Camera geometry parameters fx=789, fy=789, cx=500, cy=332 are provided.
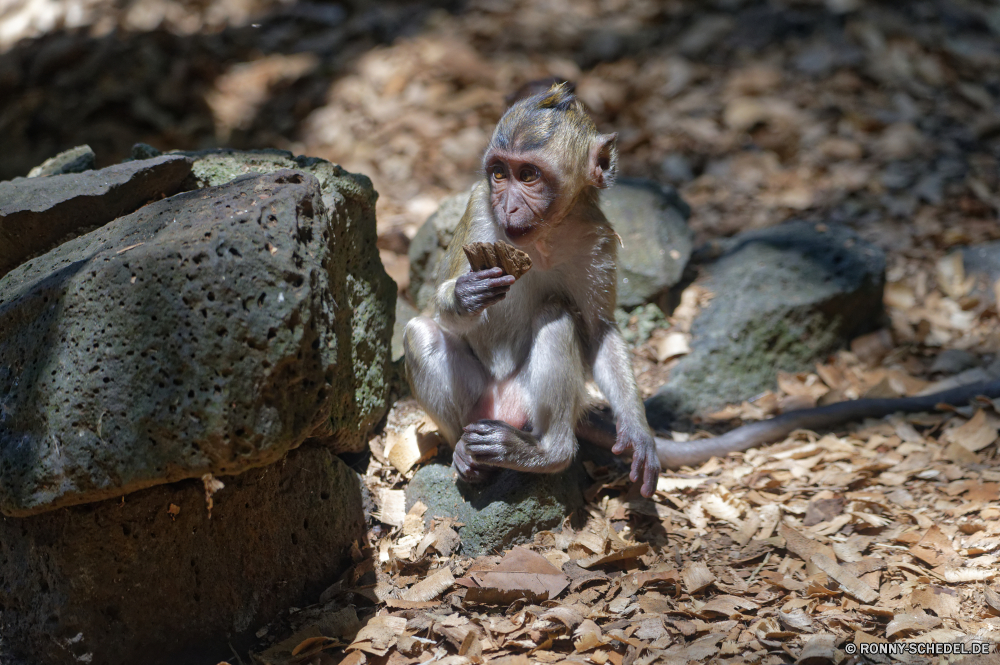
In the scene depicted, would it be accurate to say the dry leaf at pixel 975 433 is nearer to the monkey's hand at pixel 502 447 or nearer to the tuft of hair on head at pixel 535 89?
the monkey's hand at pixel 502 447

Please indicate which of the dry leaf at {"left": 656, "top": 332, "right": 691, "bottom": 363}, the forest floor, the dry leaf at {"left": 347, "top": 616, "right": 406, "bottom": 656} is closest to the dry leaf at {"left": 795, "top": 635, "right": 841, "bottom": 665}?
the forest floor

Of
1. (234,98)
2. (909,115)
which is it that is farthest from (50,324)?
(909,115)

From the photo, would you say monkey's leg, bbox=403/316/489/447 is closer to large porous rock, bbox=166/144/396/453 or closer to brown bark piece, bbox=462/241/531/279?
large porous rock, bbox=166/144/396/453

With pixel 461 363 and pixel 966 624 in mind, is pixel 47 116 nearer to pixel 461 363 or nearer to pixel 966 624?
pixel 461 363

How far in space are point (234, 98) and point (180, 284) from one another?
7.10 m

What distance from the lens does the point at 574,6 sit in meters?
9.95

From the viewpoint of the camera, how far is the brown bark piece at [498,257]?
3514mm

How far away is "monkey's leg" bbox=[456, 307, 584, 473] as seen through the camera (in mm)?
3779

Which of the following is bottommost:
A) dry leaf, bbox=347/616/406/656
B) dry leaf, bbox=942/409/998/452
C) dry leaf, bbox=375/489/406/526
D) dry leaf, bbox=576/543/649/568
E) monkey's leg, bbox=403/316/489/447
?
dry leaf, bbox=942/409/998/452

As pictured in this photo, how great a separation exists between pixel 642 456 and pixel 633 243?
230cm

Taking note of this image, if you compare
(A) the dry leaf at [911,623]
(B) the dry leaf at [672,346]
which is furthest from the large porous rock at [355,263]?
(A) the dry leaf at [911,623]

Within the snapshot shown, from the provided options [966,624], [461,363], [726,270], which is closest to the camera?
[966,624]

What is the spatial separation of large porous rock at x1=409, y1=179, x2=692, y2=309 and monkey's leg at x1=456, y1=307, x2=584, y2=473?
1.61 metres

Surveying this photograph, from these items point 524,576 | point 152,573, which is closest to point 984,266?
point 524,576
